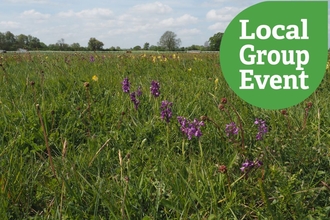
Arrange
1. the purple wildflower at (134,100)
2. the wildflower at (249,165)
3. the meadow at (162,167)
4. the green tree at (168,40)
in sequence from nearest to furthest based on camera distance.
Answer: the meadow at (162,167) < the wildflower at (249,165) < the purple wildflower at (134,100) < the green tree at (168,40)

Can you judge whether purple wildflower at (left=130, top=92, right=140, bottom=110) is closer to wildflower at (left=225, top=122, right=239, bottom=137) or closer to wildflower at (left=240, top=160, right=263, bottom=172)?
wildflower at (left=225, top=122, right=239, bottom=137)

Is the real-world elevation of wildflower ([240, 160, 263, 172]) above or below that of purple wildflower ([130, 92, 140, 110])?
below

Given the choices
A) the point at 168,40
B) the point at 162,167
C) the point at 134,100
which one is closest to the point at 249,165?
the point at 162,167

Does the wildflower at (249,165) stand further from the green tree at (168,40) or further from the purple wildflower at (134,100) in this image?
the green tree at (168,40)

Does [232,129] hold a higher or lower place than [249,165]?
higher

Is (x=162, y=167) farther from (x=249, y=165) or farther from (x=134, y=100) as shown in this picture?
(x=134, y=100)

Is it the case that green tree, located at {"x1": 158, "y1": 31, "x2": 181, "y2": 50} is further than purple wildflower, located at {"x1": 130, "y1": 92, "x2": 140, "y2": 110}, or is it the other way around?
green tree, located at {"x1": 158, "y1": 31, "x2": 181, "y2": 50}

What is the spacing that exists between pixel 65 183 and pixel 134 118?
1.09m

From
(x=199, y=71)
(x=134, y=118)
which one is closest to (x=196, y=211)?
(x=134, y=118)

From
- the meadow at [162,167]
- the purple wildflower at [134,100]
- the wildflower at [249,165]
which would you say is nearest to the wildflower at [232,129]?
the meadow at [162,167]

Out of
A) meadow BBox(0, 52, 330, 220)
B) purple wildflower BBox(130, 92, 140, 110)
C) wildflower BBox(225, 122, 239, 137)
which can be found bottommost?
meadow BBox(0, 52, 330, 220)

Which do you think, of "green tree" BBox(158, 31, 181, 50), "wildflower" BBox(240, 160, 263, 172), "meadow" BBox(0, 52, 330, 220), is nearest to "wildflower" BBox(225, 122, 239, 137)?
"meadow" BBox(0, 52, 330, 220)

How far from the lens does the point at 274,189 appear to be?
62.7 inches

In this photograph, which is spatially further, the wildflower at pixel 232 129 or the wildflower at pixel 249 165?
the wildflower at pixel 232 129
